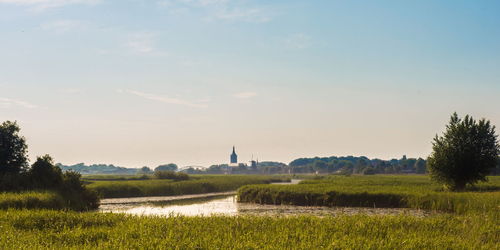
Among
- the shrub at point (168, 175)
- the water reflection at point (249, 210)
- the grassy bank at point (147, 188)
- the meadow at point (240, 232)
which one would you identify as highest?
the shrub at point (168, 175)

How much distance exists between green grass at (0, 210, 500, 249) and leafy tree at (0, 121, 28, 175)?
1786cm

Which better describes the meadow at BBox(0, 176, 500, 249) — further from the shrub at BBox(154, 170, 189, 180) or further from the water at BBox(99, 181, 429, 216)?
the shrub at BBox(154, 170, 189, 180)

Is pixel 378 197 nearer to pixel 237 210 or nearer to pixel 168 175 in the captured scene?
pixel 237 210

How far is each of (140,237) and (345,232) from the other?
7853 mm

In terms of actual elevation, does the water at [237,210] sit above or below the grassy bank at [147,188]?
below

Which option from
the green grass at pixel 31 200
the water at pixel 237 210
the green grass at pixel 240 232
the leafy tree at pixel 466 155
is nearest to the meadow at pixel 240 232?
the green grass at pixel 240 232

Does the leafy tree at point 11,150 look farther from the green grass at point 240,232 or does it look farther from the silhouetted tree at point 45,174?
the green grass at point 240,232

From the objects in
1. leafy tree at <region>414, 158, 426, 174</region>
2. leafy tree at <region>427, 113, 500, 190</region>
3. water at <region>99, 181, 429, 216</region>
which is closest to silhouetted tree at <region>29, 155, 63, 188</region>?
water at <region>99, 181, 429, 216</region>

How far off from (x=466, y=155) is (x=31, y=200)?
35.5 meters

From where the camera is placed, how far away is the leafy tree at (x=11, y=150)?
1474 inches

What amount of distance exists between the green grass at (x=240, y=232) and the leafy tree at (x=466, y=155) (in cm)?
2084

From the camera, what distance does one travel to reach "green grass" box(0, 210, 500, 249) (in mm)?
15305

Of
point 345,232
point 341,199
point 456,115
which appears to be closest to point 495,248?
point 345,232

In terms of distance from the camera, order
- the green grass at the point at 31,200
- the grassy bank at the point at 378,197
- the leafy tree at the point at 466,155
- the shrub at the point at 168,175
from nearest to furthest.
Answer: the green grass at the point at 31,200 → the grassy bank at the point at 378,197 → the leafy tree at the point at 466,155 → the shrub at the point at 168,175
